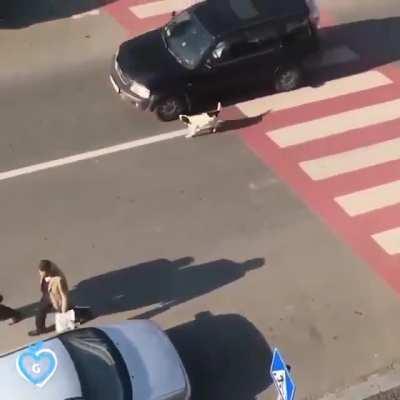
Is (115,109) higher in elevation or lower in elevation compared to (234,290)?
higher

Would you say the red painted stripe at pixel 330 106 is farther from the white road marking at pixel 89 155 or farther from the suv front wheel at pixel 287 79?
the white road marking at pixel 89 155

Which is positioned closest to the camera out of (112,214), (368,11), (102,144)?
(112,214)

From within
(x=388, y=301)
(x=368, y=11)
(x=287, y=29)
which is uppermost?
(x=287, y=29)

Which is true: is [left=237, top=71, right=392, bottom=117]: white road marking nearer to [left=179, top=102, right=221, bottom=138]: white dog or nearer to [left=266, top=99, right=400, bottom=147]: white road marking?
[left=266, top=99, right=400, bottom=147]: white road marking

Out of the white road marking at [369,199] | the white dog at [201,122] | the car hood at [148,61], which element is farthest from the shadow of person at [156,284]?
the car hood at [148,61]

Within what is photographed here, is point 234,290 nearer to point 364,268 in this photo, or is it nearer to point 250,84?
point 364,268

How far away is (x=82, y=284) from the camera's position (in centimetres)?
1405

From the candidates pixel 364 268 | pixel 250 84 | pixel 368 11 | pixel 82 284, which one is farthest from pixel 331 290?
pixel 368 11

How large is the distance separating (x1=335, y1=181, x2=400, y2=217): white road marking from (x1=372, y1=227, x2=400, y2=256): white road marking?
1.89 ft

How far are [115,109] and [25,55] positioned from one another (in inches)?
111

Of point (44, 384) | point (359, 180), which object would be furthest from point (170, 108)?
point (44, 384)

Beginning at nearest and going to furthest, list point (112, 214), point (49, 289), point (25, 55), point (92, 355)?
point (92, 355)
point (49, 289)
point (112, 214)
point (25, 55)

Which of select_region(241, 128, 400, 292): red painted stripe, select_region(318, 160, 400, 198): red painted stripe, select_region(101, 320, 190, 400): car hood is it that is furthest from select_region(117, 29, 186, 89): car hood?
select_region(101, 320, 190, 400): car hood

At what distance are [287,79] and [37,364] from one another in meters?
8.94
